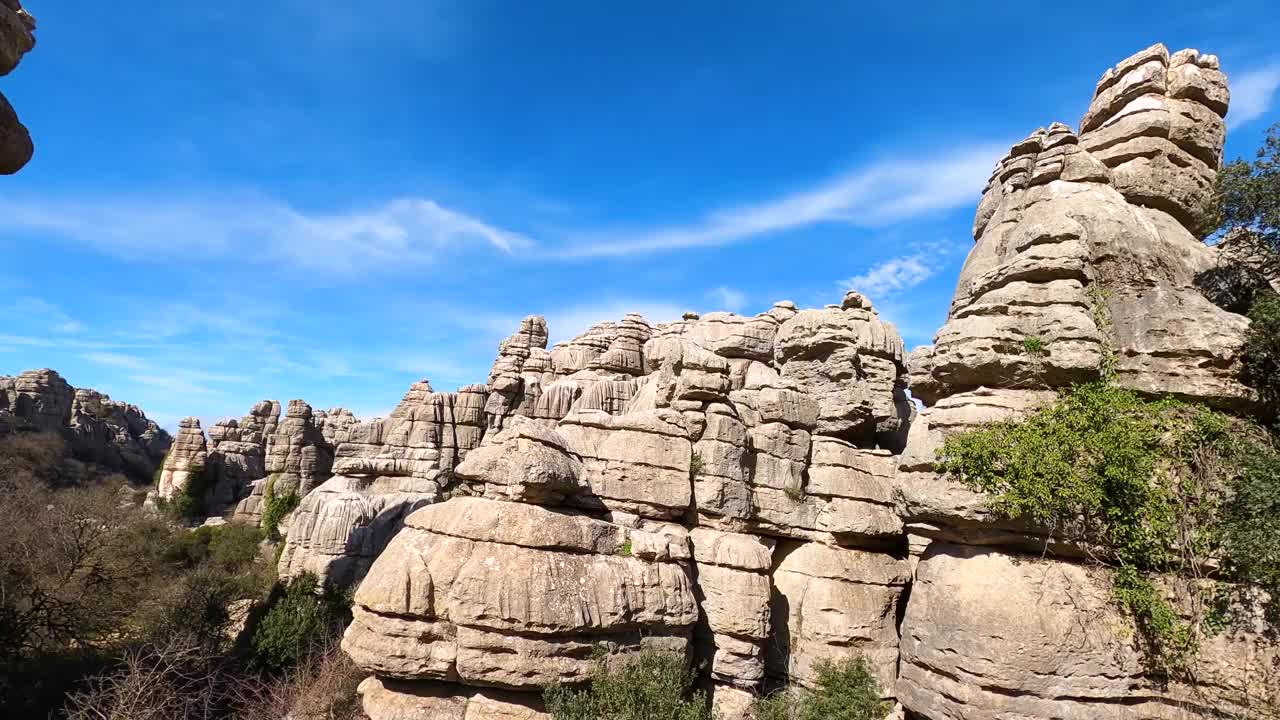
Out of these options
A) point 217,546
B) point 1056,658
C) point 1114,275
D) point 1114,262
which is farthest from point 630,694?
point 217,546

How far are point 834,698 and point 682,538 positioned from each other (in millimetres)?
5167

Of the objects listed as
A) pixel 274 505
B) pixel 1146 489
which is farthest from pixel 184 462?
pixel 1146 489

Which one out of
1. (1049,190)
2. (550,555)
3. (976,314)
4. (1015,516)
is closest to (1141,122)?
(1049,190)

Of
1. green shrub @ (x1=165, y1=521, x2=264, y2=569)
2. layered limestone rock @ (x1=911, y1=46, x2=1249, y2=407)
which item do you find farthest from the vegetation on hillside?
layered limestone rock @ (x1=911, y1=46, x2=1249, y2=407)

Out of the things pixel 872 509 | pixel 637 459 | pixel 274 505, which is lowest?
pixel 274 505

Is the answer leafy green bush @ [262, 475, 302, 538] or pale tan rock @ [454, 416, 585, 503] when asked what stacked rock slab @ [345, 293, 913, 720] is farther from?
leafy green bush @ [262, 475, 302, 538]

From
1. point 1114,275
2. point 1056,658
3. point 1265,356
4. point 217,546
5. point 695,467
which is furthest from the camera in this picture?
point 217,546

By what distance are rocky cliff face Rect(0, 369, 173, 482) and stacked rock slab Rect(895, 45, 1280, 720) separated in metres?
65.3

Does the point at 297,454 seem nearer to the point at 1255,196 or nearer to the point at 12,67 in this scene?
the point at 12,67

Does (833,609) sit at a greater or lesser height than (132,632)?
greater

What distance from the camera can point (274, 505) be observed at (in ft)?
125

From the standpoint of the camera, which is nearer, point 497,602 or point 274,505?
point 497,602

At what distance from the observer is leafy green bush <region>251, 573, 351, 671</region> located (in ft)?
64.3

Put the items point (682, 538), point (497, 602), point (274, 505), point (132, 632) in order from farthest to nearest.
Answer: point (274, 505) < point (132, 632) < point (682, 538) < point (497, 602)
